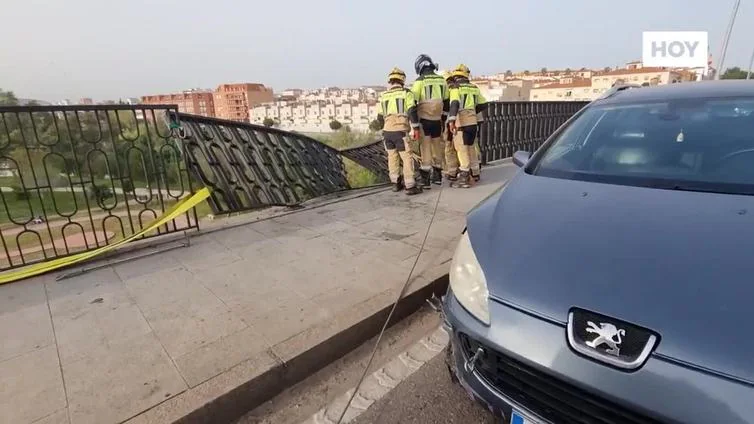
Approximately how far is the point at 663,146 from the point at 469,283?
1600 mm

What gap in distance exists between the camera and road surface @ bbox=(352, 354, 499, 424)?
1867 millimetres

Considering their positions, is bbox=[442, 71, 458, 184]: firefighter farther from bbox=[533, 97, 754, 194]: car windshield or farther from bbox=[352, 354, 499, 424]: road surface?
bbox=[352, 354, 499, 424]: road surface

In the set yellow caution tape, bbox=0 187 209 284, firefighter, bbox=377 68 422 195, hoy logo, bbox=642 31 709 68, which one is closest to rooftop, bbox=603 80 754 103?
→ firefighter, bbox=377 68 422 195

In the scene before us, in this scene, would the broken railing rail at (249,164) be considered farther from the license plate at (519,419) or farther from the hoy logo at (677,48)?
the hoy logo at (677,48)

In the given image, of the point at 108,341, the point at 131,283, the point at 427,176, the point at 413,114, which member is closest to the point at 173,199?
the point at 131,283

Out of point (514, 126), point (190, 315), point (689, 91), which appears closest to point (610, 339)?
point (689, 91)

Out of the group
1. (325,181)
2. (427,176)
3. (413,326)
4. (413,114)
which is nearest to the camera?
(413,326)

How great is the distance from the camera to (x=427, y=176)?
627 centimetres

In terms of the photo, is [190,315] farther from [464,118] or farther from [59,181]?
[464,118]

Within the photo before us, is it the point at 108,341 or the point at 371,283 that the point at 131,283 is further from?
the point at 371,283

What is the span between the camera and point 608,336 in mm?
1180

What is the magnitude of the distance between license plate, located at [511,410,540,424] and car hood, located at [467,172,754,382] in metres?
0.33

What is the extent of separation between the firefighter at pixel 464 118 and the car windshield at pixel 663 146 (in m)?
3.25

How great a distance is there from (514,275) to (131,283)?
3063mm
